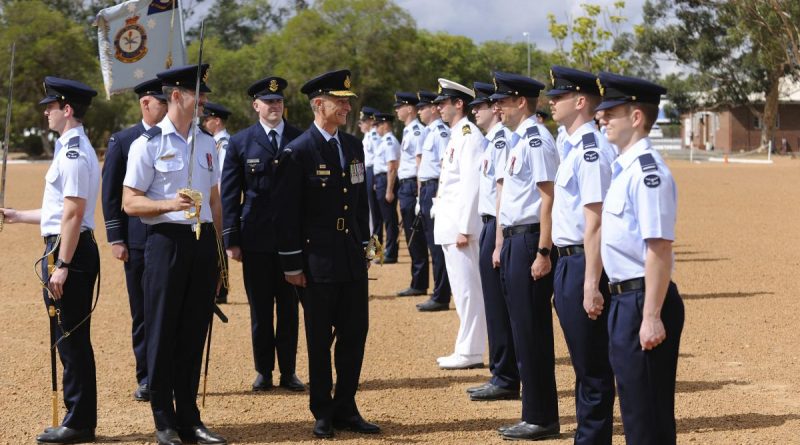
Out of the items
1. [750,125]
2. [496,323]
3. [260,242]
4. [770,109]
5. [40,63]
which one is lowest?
[496,323]

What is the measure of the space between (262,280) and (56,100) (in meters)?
2.25

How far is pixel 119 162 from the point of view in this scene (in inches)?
311

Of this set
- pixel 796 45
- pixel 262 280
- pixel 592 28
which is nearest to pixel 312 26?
pixel 592 28

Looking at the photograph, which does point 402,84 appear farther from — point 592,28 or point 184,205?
point 184,205

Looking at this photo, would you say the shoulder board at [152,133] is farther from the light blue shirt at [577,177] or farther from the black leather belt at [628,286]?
the black leather belt at [628,286]

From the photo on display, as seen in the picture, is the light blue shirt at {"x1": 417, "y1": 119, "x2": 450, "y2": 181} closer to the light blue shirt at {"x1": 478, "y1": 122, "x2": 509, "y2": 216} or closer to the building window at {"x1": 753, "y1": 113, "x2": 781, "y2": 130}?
the light blue shirt at {"x1": 478, "y1": 122, "x2": 509, "y2": 216}

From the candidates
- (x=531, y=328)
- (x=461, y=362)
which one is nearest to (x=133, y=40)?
(x=461, y=362)

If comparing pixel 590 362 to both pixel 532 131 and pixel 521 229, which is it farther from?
pixel 532 131

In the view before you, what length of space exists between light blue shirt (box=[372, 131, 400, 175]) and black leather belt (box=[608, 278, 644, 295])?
1111 centimetres

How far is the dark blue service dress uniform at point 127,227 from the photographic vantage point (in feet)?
25.8

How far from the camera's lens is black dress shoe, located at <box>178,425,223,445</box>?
6.61m

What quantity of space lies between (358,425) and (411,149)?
8479 millimetres

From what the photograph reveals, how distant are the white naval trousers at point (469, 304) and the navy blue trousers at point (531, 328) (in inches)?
76.5

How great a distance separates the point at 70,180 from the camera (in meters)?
6.42
